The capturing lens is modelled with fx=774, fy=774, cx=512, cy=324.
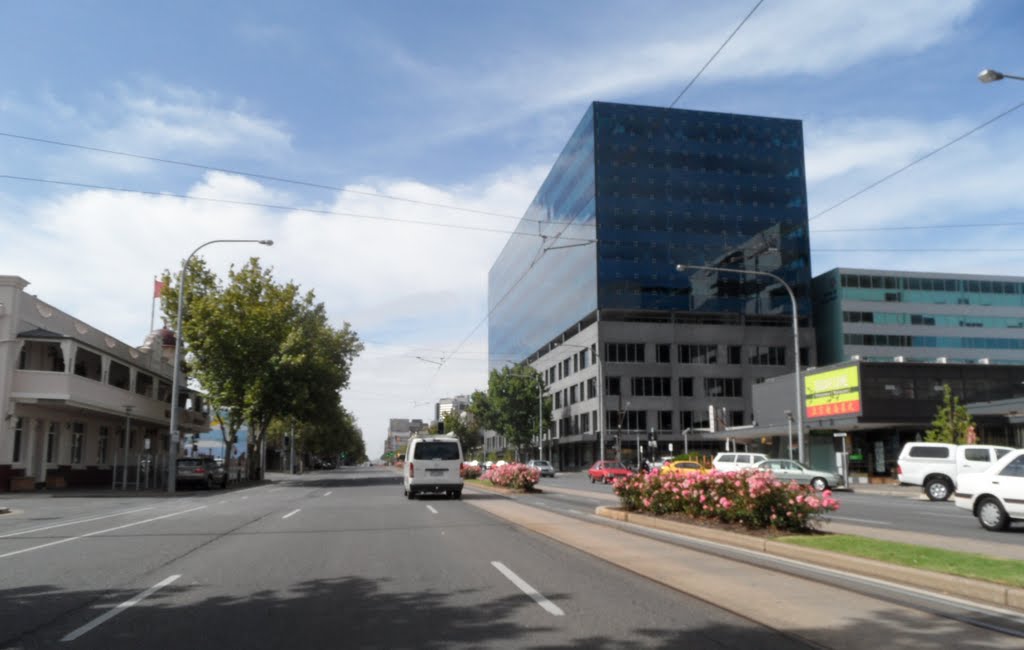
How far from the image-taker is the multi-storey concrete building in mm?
32125

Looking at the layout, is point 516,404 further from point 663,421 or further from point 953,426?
point 953,426

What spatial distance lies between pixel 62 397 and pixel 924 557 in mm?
33393

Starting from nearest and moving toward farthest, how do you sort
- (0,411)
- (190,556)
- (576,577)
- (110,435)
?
(576,577) → (190,556) → (0,411) → (110,435)

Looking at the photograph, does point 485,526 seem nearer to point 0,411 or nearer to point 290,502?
point 290,502

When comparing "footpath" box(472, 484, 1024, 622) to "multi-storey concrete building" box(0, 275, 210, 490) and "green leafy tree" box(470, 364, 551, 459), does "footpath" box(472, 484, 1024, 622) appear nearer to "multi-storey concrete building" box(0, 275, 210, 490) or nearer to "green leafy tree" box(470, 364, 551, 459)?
"multi-storey concrete building" box(0, 275, 210, 490)

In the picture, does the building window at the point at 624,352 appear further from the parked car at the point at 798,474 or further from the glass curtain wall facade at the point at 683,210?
the parked car at the point at 798,474

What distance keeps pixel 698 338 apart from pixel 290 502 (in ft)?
189

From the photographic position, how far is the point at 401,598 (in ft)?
26.1

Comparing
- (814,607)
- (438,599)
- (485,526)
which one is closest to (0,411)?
(485,526)

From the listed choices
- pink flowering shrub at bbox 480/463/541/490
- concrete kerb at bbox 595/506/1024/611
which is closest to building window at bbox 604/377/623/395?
pink flowering shrub at bbox 480/463/541/490

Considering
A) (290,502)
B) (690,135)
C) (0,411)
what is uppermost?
(690,135)

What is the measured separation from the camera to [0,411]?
3127 cm

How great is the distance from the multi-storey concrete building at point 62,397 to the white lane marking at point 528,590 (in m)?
29.6

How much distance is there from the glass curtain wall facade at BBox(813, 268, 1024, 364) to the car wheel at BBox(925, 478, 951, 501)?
59.4 m
